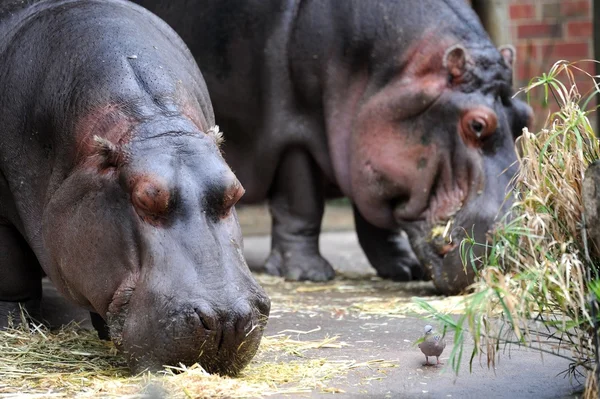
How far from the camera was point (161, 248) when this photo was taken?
10.2 ft

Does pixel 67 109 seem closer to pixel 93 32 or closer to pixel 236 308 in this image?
pixel 93 32

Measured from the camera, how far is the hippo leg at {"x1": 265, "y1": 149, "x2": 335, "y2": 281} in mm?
5875

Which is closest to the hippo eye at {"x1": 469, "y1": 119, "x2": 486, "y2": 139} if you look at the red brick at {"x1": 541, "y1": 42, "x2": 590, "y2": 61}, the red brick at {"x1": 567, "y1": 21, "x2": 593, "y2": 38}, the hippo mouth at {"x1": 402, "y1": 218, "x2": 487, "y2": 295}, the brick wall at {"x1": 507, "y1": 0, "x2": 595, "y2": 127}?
the hippo mouth at {"x1": 402, "y1": 218, "x2": 487, "y2": 295}

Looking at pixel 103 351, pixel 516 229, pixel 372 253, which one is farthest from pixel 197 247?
pixel 372 253

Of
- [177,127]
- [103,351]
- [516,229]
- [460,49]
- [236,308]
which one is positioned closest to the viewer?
[516,229]

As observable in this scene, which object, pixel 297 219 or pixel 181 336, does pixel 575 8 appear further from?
pixel 181 336

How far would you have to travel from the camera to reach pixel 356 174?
219 inches

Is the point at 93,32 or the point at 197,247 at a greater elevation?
the point at 93,32

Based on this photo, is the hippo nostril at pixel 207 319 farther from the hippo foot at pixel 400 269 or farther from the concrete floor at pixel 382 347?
the hippo foot at pixel 400 269

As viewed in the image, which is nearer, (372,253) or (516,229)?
(516,229)

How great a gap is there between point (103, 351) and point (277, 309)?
48.9 inches

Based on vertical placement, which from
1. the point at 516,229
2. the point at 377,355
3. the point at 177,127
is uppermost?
the point at 177,127

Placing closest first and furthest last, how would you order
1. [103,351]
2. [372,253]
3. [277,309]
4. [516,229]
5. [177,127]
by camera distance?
[516,229], [177,127], [103,351], [277,309], [372,253]

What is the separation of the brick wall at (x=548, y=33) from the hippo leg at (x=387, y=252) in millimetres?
3126
